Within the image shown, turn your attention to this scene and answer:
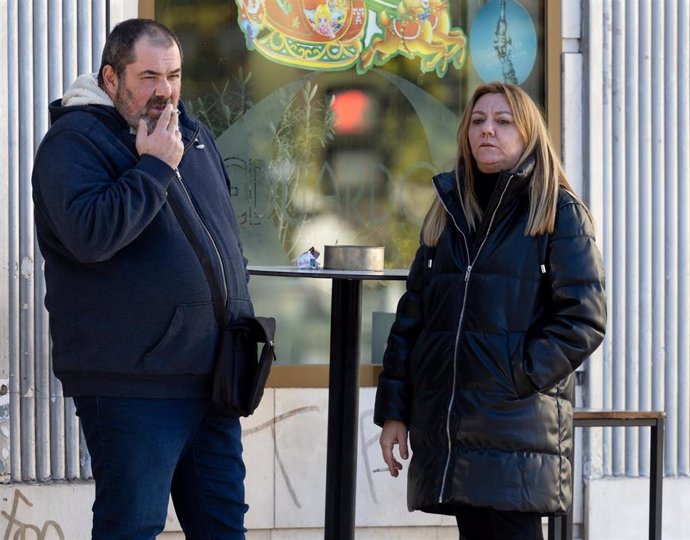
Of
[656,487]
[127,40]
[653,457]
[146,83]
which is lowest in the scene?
[656,487]

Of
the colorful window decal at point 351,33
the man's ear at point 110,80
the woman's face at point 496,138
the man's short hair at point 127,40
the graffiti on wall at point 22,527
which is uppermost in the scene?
the colorful window decal at point 351,33

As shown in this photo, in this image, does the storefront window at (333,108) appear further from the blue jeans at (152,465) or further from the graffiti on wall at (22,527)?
the blue jeans at (152,465)

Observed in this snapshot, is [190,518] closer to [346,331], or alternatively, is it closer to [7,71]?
[346,331]

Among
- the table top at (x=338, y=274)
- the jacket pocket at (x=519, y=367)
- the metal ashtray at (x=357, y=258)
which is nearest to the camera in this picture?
the jacket pocket at (x=519, y=367)

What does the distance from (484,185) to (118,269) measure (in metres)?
1.15

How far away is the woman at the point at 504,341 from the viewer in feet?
10.9

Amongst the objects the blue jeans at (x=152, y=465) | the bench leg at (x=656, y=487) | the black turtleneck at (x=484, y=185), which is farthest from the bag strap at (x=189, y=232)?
the bench leg at (x=656, y=487)

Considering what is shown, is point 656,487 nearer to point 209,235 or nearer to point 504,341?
point 504,341

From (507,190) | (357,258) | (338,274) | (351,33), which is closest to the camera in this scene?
(507,190)

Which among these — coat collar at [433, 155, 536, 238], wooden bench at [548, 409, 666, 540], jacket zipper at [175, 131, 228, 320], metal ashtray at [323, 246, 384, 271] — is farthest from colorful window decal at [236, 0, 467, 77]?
jacket zipper at [175, 131, 228, 320]

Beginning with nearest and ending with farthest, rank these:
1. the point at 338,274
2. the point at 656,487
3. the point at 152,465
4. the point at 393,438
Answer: the point at 152,465 → the point at 393,438 → the point at 338,274 → the point at 656,487

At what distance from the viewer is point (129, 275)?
10.2 ft

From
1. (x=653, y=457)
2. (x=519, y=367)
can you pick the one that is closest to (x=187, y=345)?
(x=519, y=367)

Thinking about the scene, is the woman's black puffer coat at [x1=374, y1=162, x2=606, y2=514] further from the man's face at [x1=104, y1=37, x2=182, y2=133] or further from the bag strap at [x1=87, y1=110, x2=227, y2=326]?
the man's face at [x1=104, y1=37, x2=182, y2=133]
